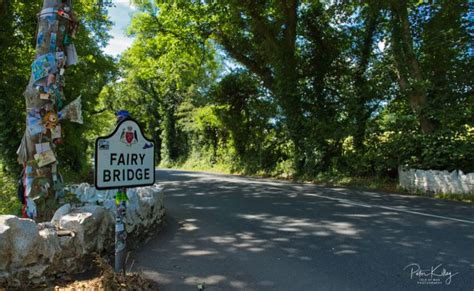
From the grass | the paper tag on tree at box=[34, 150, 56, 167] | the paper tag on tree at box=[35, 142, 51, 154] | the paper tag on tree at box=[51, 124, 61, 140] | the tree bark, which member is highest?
the tree bark

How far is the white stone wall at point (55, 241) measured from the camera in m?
3.19

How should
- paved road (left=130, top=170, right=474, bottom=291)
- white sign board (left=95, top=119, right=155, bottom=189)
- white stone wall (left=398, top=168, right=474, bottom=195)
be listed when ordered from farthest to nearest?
white stone wall (left=398, top=168, right=474, bottom=195) → paved road (left=130, top=170, right=474, bottom=291) → white sign board (left=95, top=119, right=155, bottom=189)

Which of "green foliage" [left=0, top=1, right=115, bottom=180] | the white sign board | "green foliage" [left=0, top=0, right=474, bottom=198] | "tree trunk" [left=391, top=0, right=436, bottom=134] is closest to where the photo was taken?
the white sign board

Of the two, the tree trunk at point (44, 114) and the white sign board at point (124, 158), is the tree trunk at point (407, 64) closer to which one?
the tree trunk at point (44, 114)

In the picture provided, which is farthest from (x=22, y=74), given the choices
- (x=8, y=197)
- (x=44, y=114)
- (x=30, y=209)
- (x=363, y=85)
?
(x=363, y=85)

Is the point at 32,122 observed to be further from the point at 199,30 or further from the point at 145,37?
the point at 145,37

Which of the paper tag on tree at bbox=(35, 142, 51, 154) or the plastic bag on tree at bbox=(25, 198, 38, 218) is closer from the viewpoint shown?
the plastic bag on tree at bbox=(25, 198, 38, 218)

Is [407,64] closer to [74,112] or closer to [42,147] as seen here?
[74,112]

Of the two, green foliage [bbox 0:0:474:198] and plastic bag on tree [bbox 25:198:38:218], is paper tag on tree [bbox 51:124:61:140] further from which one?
green foliage [bbox 0:0:474:198]

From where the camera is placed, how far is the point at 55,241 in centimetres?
352
